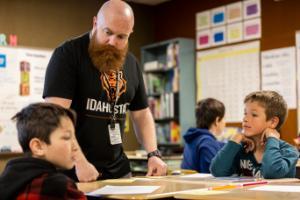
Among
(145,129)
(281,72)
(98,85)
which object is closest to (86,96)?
(98,85)

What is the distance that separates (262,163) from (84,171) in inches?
35.4

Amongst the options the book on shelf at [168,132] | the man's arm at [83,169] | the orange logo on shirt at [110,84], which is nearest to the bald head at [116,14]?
the orange logo on shirt at [110,84]

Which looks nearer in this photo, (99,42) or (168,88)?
(99,42)

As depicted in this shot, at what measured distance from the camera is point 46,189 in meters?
1.45

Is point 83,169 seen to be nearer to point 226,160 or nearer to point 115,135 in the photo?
point 115,135

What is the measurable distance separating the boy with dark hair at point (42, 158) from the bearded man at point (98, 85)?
59cm

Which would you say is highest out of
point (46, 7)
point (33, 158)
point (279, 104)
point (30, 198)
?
point (46, 7)

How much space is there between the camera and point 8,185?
4.81ft

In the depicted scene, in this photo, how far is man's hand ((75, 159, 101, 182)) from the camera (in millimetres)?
2020

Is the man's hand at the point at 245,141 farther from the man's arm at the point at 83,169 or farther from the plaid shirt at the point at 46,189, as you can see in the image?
the plaid shirt at the point at 46,189

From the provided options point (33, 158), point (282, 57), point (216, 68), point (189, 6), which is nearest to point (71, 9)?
point (189, 6)

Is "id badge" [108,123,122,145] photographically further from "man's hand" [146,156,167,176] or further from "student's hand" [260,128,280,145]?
A: "student's hand" [260,128,280,145]

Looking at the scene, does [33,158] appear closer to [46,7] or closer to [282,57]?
[282,57]

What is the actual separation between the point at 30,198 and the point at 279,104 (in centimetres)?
160
